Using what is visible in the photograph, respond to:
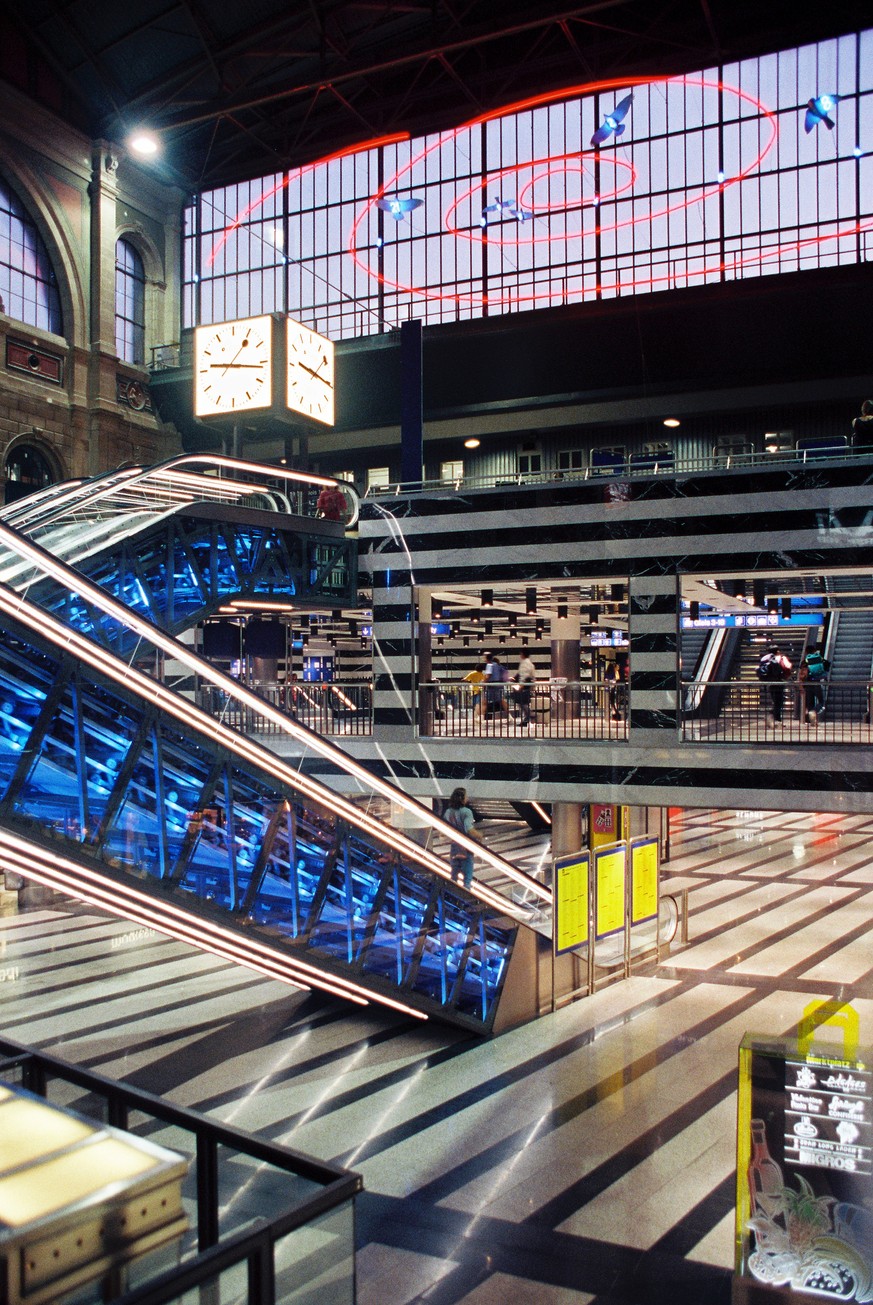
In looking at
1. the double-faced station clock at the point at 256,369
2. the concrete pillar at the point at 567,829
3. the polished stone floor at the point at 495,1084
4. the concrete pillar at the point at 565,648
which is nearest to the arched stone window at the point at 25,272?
the double-faced station clock at the point at 256,369

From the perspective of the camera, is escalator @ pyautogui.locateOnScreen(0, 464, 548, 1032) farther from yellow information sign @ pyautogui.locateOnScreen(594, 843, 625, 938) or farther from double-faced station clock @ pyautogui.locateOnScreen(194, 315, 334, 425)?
double-faced station clock @ pyautogui.locateOnScreen(194, 315, 334, 425)

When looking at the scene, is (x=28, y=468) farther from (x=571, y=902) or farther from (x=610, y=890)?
(x=571, y=902)

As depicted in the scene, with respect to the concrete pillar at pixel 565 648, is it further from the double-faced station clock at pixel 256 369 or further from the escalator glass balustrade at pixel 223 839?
the escalator glass balustrade at pixel 223 839

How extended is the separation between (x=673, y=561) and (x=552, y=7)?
20504mm

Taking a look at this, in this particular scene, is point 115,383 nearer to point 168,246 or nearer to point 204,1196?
point 168,246

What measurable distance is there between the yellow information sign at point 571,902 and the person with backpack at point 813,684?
16.8 ft

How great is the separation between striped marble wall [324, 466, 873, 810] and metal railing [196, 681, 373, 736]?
1.32 meters

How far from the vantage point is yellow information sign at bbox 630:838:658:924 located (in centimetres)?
1658

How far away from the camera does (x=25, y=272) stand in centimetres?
3534

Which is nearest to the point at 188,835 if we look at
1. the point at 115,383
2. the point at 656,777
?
the point at 656,777

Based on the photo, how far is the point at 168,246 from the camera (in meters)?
41.2

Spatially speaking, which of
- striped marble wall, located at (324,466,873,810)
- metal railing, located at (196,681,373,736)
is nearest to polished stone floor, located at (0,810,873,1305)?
striped marble wall, located at (324,466,873,810)

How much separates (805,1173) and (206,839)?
612cm

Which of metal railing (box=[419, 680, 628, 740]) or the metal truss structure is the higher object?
the metal truss structure
